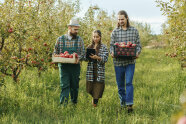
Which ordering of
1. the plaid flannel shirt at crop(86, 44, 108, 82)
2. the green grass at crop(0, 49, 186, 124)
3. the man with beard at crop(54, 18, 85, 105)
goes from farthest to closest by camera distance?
the plaid flannel shirt at crop(86, 44, 108, 82), the man with beard at crop(54, 18, 85, 105), the green grass at crop(0, 49, 186, 124)

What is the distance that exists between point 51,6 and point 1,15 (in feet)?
9.38

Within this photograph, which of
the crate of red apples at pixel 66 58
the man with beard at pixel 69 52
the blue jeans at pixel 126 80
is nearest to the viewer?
the crate of red apples at pixel 66 58

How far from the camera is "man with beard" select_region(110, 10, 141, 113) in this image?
A: 4.23 metres

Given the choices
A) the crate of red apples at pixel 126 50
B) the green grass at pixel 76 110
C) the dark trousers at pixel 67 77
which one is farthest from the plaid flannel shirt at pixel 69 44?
the green grass at pixel 76 110

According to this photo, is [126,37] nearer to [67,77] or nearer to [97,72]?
[97,72]

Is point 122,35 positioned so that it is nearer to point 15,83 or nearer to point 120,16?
point 120,16

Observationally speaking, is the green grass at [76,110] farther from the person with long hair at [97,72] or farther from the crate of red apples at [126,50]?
the crate of red apples at [126,50]

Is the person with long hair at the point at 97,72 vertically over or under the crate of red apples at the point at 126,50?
under

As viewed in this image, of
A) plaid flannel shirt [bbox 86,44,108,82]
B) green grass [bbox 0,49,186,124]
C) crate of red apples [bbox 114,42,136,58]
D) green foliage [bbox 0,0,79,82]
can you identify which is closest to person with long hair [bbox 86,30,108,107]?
plaid flannel shirt [bbox 86,44,108,82]

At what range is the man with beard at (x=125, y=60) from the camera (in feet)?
13.9

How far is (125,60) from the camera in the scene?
14.1 feet

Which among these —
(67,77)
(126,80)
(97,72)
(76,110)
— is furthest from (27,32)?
(126,80)

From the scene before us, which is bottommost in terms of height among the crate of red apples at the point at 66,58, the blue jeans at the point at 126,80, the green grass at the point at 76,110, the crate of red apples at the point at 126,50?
the green grass at the point at 76,110

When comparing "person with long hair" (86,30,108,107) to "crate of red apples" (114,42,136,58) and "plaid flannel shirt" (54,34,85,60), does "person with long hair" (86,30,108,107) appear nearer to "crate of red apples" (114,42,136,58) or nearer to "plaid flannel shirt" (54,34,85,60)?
"plaid flannel shirt" (54,34,85,60)
